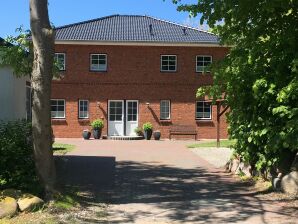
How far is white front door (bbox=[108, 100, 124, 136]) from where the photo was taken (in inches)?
1261

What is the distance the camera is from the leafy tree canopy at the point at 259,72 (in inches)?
377

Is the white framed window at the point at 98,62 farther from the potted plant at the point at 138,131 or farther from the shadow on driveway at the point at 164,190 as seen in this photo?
the shadow on driveway at the point at 164,190

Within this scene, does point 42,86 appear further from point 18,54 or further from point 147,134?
point 147,134

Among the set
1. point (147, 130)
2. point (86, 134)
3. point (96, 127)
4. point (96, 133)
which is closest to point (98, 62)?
point (96, 127)

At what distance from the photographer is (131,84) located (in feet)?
105

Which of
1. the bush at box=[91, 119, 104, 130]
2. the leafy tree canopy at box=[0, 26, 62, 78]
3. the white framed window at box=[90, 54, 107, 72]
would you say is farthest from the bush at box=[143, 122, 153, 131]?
the leafy tree canopy at box=[0, 26, 62, 78]

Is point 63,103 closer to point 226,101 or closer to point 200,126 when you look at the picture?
point 200,126

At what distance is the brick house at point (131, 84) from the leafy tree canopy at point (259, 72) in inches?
788

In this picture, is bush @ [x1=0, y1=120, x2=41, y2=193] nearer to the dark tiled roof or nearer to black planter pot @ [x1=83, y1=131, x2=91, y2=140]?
black planter pot @ [x1=83, y1=131, x2=91, y2=140]

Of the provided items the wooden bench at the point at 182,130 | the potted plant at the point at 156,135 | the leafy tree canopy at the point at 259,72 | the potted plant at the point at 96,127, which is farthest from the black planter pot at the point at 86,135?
the leafy tree canopy at the point at 259,72

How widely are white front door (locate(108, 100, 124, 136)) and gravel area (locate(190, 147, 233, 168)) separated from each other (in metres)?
9.74

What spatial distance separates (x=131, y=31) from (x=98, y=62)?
10.6ft

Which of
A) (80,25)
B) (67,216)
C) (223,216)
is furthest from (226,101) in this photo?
(80,25)

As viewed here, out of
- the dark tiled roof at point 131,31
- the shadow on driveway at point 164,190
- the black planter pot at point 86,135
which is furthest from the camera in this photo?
the dark tiled roof at point 131,31
